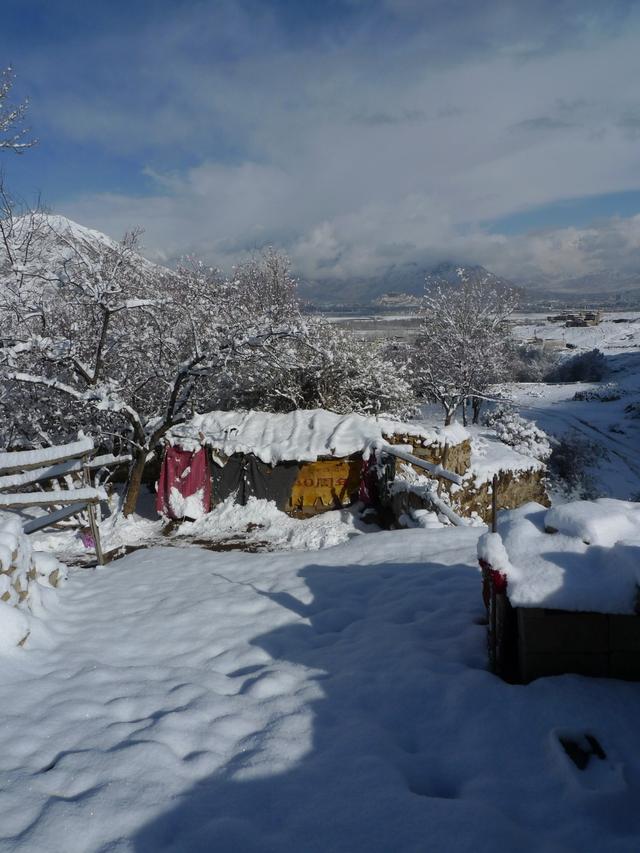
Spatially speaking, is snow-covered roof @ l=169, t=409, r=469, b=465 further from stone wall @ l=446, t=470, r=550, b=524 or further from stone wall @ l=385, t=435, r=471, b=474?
stone wall @ l=446, t=470, r=550, b=524

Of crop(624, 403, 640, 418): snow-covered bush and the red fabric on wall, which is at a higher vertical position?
the red fabric on wall

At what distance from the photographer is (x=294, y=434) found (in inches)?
477

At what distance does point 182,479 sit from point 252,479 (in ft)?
5.51

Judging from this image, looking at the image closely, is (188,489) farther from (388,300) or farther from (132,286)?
(388,300)

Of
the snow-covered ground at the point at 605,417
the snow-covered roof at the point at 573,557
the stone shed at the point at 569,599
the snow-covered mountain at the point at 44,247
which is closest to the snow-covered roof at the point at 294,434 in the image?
the snow-covered mountain at the point at 44,247

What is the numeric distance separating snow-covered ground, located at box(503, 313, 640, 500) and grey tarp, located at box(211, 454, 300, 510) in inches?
560

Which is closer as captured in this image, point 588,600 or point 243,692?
point 588,600

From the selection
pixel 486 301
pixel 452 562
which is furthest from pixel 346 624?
pixel 486 301

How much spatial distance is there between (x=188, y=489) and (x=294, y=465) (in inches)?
103

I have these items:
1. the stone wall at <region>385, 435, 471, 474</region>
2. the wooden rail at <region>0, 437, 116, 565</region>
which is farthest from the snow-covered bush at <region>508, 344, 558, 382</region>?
the wooden rail at <region>0, 437, 116, 565</region>

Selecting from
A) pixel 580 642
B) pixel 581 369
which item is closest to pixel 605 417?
pixel 581 369

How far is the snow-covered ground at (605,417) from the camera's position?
21.9 m

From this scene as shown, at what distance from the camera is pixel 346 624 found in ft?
16.1

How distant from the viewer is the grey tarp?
12.0 m
